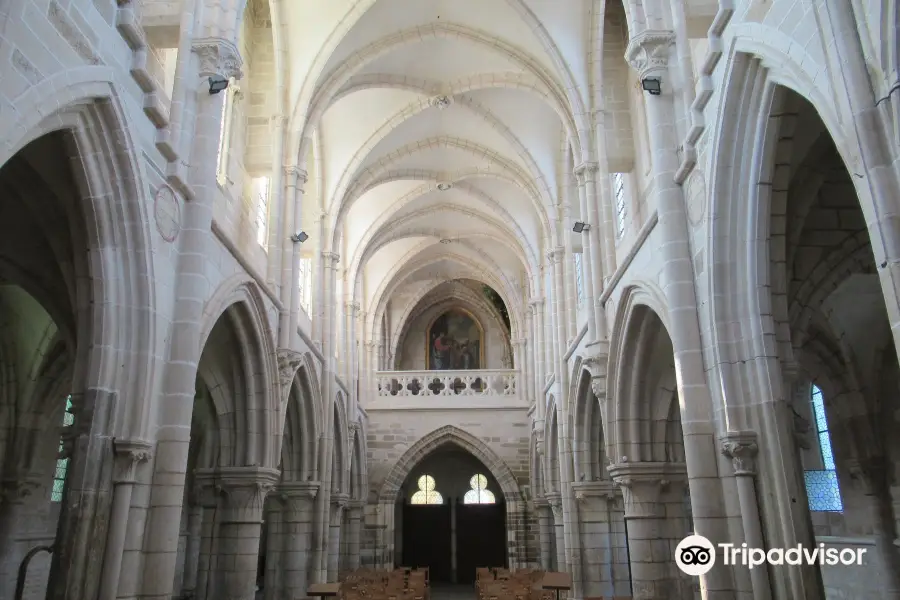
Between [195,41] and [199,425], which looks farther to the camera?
[199,425]

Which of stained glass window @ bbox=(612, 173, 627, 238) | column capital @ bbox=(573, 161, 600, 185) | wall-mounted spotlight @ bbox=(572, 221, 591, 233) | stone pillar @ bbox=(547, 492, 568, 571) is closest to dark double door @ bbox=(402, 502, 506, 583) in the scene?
stone pillar @ bbox=(547, 492, 568, 571)

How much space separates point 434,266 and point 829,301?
57.5 ft

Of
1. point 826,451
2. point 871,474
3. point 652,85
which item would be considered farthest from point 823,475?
point 652,85

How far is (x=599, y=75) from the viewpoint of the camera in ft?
44.1

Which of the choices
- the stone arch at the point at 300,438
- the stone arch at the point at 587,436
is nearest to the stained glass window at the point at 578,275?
the stone arch at the point at 587,436

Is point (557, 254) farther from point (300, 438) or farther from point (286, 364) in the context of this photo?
point (286, 364)

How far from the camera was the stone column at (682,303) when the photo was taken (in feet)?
24.8

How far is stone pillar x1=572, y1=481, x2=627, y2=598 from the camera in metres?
15.2

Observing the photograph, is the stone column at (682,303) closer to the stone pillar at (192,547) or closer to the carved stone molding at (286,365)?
the carved stone molding at (286,365)

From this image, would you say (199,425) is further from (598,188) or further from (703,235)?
(703,235)

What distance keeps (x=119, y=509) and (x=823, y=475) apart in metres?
11.6

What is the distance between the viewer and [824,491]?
1336cm

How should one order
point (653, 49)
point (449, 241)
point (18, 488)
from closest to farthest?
1. point (653, 49)
2. point (18, 488)
3. point (449, 241)

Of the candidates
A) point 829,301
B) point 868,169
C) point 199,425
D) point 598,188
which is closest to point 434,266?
point 199,425
